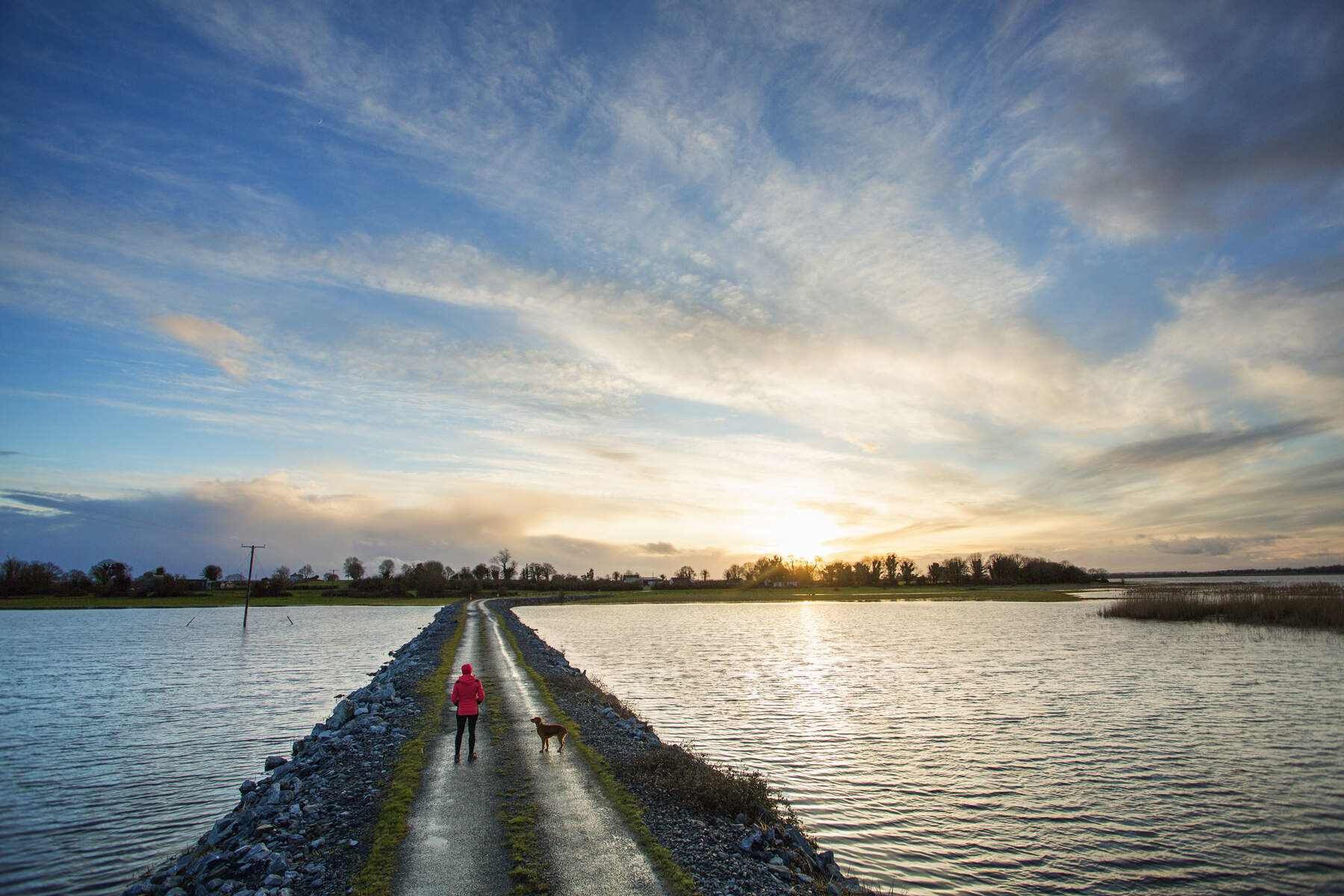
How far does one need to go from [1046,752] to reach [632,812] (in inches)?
658

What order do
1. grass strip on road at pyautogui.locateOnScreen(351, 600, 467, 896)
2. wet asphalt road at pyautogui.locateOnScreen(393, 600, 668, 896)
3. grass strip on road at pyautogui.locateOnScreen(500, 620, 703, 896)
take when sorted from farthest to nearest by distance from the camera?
1. grass strip on road at pyautogui.locateOnScreen(500, 620, 703, 896)
2. grass strip on road at pyautogui.locateOnScreen(351, 600, 467, 896)
3. wet asphalt road at pyautogui.locateOnScreen(393, 600, 668, 896)

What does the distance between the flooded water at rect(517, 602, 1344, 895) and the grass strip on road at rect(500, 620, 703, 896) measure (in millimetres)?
4757

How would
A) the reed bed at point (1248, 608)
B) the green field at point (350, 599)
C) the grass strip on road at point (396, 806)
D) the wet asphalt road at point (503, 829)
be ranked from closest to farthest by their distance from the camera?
1. the wet asphalt road at point (503, 829)
2. the grass strip on road at point (396, 806)
3. the reed bed at point (1248, 608)
4. the green field at point (350, 599)

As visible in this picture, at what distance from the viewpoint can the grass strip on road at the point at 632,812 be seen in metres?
11.6

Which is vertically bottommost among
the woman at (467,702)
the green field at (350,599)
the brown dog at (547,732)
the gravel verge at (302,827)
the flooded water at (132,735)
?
the green field at (350,599)

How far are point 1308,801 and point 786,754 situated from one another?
14.6 m

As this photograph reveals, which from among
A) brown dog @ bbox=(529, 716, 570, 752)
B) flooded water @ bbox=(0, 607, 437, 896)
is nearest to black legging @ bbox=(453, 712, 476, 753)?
brown dog @ bbox=(529, 716, 570, 752)

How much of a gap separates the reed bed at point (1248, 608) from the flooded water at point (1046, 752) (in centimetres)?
752

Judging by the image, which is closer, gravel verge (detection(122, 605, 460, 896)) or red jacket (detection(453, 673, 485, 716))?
gravel verge (detection(122, 605, 460, 896))

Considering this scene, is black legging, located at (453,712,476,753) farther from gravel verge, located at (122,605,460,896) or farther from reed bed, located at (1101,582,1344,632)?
reed bed, located at (1101,582,1344,632)

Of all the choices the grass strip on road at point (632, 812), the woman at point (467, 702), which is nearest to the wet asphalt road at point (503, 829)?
the grass strip on road at point (632, 812)

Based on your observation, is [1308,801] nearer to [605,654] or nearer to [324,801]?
[324,801]

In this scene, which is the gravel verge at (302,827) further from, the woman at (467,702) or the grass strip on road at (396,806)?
the woman at (467,702)

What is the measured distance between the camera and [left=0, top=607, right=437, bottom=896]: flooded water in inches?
615
